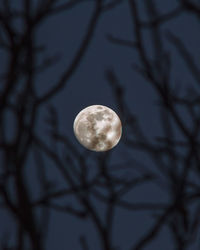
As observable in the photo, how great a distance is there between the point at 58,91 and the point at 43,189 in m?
1.06

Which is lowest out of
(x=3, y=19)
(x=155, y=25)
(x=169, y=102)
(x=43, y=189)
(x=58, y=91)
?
(x=43, y=189)

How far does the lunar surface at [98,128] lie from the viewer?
14.2ft

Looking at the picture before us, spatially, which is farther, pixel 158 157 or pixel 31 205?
pixel 158 157

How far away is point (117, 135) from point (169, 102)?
256 centimetres

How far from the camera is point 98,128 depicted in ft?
15.5

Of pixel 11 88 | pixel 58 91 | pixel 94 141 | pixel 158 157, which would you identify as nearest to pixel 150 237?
pixel 158 157

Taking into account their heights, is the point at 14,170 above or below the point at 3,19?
below

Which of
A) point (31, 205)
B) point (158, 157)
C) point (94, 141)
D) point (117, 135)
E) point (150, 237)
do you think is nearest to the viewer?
point (31, 205)

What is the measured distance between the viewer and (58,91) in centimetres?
228

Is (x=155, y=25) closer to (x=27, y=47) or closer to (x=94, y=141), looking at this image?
(x=27, y=47)

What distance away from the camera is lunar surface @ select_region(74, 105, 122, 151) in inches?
170

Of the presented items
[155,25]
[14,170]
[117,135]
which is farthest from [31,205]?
[117,135]

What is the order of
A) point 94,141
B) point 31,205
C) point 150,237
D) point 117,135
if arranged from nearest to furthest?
point 31,205 → point 150,237 → point 94,141 → point 117,135

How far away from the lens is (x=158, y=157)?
9.58ft
